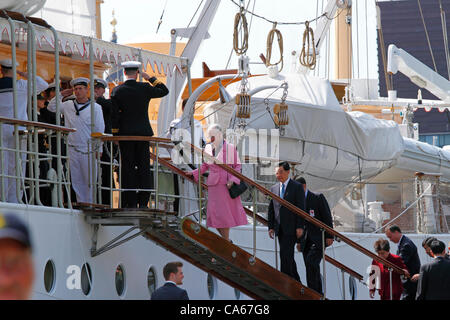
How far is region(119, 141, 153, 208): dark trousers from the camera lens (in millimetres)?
12344

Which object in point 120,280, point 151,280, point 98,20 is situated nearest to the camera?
point 120,280

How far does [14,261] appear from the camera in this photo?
7.57 meters

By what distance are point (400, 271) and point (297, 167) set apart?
5.65 m

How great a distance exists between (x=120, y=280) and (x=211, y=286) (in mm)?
2321

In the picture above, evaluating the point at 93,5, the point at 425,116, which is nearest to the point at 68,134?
the point at 93,5

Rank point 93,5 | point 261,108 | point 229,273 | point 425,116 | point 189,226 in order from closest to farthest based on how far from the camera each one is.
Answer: point 189,226 → point 229,273 → point 93,5 → point 261,108 → point 425,116

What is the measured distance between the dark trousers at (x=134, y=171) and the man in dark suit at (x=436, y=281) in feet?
10.8

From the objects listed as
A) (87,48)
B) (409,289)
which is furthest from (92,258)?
(409,289)

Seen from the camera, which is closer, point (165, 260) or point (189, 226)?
→ point (189, 226)

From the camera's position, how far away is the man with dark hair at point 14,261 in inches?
291

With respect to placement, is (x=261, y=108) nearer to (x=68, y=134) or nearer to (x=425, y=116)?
(x=68, y=134)

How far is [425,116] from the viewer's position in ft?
369

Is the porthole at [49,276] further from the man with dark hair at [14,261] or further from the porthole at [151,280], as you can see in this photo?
the man with dark hair at [14,261]
